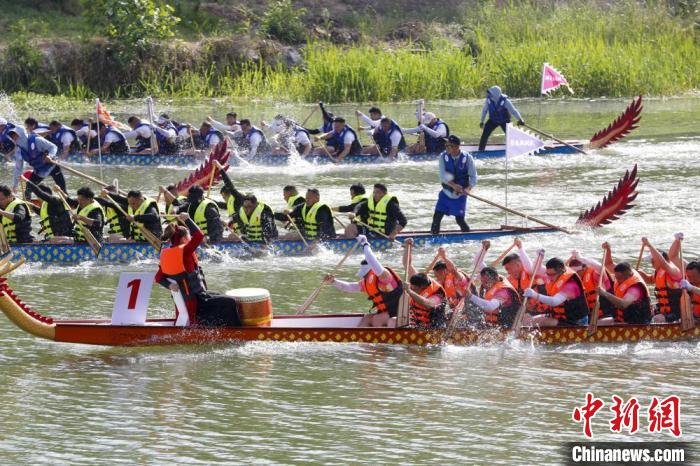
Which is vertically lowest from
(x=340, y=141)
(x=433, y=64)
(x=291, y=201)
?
(x=291, y=201)

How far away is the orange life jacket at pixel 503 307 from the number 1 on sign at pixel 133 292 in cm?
402

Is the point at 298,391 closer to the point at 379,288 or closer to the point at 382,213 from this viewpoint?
the point at 379,288

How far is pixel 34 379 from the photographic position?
13.9m

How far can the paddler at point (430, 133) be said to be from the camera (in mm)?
27323

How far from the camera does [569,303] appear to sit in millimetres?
14492

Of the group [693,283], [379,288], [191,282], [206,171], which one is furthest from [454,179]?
[191,282]

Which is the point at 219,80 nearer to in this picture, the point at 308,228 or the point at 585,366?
the point at 308,228

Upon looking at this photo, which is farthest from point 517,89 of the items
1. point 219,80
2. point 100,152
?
point 100,152

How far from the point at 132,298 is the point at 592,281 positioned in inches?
211

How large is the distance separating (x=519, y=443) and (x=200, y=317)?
4372 millimetres

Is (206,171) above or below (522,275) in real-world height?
above

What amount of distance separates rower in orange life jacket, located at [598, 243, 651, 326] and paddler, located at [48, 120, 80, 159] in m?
16.6

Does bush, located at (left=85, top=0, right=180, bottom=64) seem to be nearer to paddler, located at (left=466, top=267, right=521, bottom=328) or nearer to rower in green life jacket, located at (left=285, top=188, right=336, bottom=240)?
rower in green life jacket, located at (left=285, top=188, right=336, bottom=240)

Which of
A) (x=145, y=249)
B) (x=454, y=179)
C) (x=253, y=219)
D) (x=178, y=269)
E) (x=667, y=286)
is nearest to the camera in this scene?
(x=178, y=269)
